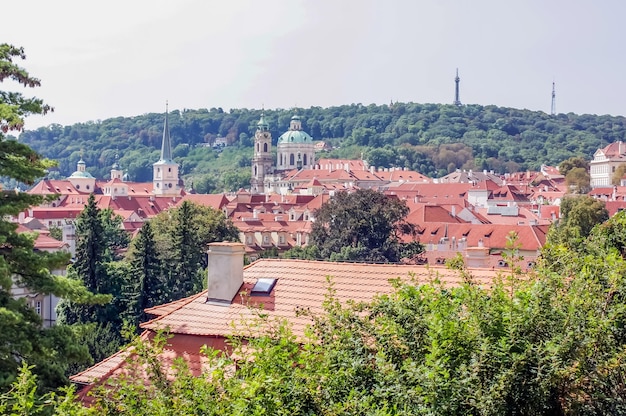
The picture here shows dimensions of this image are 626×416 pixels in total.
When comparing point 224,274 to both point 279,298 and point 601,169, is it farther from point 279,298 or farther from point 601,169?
point 601,169

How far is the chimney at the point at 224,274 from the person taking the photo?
15422 mm

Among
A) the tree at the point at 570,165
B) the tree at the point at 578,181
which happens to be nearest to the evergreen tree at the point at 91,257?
the tree at the point at 578,181

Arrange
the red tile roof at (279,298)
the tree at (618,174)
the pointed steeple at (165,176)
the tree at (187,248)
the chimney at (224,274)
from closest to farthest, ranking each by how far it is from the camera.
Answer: the red tile roof at (279,298) → the chimney at (224,274) → the tree at (187,248) → the tree at (618,174) → the pointed steeple at (165,176)

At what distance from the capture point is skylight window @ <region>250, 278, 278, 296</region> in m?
15.2

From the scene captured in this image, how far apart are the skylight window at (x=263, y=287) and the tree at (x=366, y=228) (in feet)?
138

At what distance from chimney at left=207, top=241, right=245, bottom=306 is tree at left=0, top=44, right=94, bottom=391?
1832 mm

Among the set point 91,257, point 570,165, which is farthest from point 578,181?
point 91,257

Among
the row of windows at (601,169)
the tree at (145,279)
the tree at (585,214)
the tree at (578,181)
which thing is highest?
the row of windows at (601,169)

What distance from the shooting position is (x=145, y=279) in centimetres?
4322

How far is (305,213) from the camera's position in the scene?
9538 cm

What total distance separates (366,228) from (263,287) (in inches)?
1754

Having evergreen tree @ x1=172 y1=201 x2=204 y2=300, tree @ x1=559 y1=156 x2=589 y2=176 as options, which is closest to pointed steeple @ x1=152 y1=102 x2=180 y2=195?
tree @ x1=559 y1=156 x2=589 y2=176

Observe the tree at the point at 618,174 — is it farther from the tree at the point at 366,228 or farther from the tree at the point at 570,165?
the tree at the point at 366,228

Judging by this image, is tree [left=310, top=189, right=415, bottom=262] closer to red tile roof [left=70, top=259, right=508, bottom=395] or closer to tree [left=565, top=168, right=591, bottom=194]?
red tile roof [left=70, top=259, right=508, bottom=395]
